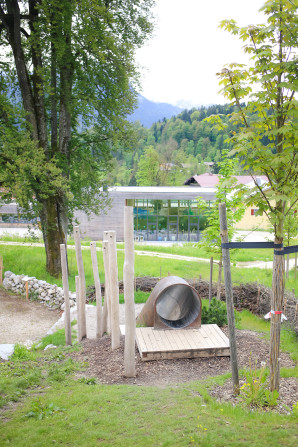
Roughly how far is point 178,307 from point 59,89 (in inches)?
404

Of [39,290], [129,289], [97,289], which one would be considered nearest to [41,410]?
[129,289]

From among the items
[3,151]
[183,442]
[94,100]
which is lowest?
[183,442]

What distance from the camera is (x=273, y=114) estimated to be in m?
4.79

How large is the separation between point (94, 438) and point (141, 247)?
69.6 ft

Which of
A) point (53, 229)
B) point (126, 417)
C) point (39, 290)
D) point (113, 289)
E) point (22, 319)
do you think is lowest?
point (22, 319)

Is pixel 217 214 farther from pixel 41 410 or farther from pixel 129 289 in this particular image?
pixel 41 410

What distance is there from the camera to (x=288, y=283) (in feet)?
51.3

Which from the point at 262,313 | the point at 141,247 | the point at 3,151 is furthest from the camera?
the point at 141,247

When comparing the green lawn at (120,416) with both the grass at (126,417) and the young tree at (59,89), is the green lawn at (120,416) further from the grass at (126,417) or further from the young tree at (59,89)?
the young tree at (59,89)

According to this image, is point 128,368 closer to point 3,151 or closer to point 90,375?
point 90,375

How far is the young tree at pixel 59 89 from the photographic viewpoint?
13539mm

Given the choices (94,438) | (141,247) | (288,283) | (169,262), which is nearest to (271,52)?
(94,438)

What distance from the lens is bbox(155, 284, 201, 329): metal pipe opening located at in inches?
332

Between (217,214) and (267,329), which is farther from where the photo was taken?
(217,214)
